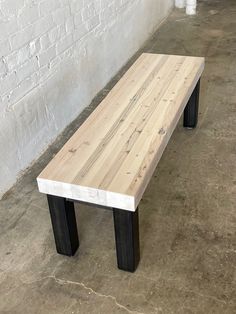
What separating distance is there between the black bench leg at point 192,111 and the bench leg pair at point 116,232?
1.16 metres

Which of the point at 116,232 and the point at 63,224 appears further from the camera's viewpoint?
the point at 63,224

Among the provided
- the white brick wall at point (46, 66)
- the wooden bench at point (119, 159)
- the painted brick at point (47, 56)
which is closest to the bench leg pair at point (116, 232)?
the wooden bench at point (119, 159)

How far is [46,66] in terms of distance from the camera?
241 cm

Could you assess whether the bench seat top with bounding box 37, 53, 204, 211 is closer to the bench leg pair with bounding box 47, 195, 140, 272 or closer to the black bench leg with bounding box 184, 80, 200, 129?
the bench leg pair with bounding box 47, 195, 140, 272

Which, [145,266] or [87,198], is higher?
[87,198]

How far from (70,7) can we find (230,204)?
1556 millimetres

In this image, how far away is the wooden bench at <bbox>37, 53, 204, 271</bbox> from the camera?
1499 millimetres

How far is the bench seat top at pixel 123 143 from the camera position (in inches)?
58.8

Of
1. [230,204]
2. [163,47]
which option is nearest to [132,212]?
[230,204]

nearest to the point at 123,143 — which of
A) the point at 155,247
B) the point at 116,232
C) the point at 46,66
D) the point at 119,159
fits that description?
the point at 119,159

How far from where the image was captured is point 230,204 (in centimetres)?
204

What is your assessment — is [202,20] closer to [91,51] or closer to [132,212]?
→ [91,51]

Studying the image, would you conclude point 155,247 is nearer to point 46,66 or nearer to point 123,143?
point 123,143

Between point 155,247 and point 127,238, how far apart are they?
0.89 ft
